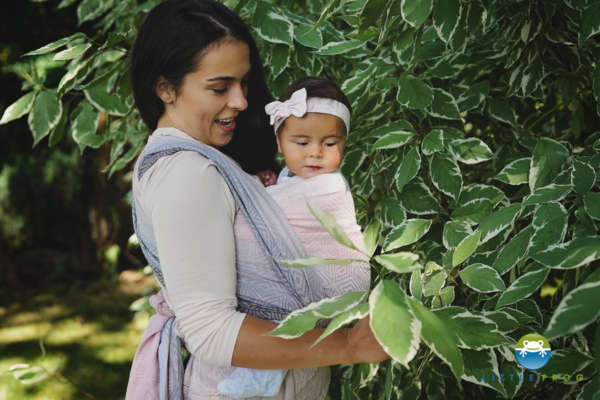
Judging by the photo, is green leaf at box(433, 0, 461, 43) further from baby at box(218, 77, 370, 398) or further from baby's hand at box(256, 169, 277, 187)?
baby's hand at box(256, 169, 277, 187)

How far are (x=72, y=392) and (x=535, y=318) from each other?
123 inches

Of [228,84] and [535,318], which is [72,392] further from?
[535,318]

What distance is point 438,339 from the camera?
2.58ft

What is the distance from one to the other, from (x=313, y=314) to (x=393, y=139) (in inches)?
29.0

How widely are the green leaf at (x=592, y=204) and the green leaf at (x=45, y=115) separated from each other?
1392 mm

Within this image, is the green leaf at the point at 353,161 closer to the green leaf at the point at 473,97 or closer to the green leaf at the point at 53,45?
the green leaf at the point at 473,97

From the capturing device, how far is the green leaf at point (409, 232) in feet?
3.92

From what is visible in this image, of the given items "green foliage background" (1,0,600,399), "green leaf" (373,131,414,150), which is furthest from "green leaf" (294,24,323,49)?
"green leaf" (373,131,414,150)

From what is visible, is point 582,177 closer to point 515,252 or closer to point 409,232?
point 515,252

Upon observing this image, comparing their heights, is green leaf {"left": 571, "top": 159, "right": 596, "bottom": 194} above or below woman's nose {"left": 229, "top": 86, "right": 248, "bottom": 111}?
below

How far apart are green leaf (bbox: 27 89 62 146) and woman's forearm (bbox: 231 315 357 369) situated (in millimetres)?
A: 903

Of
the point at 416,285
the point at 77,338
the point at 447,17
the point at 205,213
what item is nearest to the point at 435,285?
the point at 416,285

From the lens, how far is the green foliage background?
0.98m

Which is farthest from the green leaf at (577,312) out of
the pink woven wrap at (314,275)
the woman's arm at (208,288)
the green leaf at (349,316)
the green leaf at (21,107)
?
the green leaf at (21,107)
